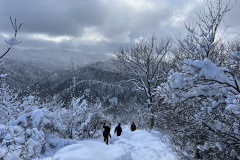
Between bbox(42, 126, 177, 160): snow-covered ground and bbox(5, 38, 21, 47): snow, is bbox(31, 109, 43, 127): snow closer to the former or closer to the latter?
bbox(42, 126, 177, 160): snow-covered ground

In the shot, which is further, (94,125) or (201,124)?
(94,125)

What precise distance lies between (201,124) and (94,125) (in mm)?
11302

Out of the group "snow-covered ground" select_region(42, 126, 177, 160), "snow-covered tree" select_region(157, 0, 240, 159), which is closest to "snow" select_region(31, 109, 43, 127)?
"snow-covered ground" select_region(42, 126, 177, 160)

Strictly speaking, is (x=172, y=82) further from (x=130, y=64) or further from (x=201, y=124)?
(x=130, y=64)

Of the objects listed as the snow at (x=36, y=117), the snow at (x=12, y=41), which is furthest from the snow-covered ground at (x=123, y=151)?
the snow at (x=12, y=41)

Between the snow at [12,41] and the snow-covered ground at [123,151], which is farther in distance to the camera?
the snow-covered ground at [123,151]

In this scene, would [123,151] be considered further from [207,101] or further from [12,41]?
[12,41]

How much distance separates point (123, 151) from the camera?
773cm

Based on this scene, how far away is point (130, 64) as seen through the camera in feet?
54.7

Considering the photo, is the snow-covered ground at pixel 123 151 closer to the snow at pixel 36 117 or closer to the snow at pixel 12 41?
the snow at pixel 36 117

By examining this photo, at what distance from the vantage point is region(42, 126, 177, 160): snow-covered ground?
18.7ft

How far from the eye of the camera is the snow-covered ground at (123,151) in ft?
18.7

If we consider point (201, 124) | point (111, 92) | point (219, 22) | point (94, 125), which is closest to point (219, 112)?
point (201, 124)

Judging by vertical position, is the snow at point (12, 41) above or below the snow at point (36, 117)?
above
